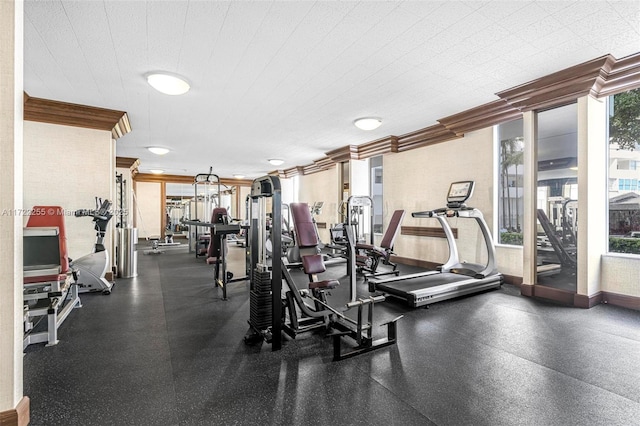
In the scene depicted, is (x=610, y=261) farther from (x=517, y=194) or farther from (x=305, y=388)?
(x=305, y=388)

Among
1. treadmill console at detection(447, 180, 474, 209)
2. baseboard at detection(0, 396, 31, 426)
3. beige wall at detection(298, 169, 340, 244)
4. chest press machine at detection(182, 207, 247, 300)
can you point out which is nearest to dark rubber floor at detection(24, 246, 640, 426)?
baseboard at detection(0, 396, 31, 426)

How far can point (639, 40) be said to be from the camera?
2918 mm

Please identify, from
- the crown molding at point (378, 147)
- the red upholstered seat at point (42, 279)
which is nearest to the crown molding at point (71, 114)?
the red upholstered seat at point (42, 279)

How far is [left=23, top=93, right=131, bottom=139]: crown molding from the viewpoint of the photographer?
428 cm

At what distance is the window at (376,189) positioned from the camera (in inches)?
305

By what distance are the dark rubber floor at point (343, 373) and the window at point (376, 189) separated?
440 cm

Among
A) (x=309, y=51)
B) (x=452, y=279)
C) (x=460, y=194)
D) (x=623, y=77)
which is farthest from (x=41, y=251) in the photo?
(x=623, y=77)

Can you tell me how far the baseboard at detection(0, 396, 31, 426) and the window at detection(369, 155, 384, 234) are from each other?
269 inches

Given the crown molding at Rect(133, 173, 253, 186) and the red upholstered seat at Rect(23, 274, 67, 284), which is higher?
the crown molding at Rect(133, 173, 253, 186)

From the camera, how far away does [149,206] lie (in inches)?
482

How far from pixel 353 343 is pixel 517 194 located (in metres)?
4.01

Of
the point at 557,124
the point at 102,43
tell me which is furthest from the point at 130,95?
the point at 557,124

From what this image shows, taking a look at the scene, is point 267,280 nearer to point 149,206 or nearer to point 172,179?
point 172,179

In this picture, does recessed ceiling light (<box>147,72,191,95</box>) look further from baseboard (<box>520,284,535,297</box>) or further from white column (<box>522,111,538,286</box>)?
baseboard (<box>520,284,535,297</box>)
